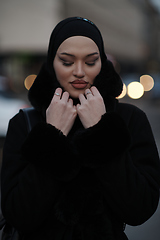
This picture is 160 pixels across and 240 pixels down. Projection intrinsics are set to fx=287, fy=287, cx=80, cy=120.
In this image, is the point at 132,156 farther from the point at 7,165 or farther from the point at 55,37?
the point at 55,37

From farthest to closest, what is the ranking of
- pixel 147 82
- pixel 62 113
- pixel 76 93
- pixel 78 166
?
pixel 147 82
pixel 76 93
pixel 62 113
pixel 78 166

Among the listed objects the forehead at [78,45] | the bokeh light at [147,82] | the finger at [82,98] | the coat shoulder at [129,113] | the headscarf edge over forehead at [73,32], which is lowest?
the coat shoulder at [129,113]

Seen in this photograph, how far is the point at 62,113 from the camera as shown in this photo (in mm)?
1509

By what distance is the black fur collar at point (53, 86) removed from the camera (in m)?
1.64

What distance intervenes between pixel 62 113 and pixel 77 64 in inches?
11.3

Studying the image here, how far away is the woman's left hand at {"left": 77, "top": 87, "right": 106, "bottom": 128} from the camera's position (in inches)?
58.8

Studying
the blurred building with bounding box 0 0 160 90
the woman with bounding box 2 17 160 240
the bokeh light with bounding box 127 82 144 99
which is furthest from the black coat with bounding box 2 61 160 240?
the blurred building with bounding box 0 0 160 90

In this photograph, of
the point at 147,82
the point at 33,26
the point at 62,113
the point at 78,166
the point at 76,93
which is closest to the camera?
the point at 78,166

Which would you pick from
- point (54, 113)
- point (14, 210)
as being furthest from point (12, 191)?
point (54, 113)

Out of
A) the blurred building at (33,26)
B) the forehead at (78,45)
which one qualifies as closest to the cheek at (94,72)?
the forehead at (78,45)

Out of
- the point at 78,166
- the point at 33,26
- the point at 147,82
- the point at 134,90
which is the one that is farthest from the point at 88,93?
the point at 33,26

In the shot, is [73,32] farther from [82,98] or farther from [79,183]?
[79,183]

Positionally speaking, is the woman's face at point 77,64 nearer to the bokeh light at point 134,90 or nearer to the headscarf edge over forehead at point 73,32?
the headscarf edge over forehead at point 73,32

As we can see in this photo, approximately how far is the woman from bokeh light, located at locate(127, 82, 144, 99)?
20.6m
